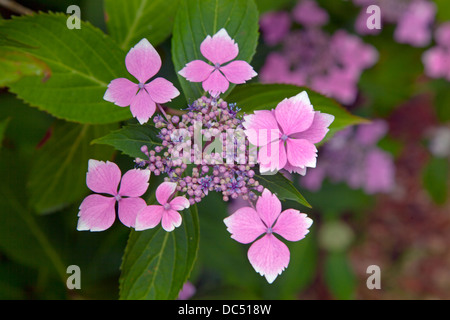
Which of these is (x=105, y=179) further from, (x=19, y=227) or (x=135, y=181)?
(x=19, y=227)

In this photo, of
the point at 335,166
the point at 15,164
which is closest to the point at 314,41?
the point at 335,166

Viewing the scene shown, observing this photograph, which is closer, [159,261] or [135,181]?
[135,181]

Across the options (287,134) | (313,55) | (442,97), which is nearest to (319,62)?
(313,55)

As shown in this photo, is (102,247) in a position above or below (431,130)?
below

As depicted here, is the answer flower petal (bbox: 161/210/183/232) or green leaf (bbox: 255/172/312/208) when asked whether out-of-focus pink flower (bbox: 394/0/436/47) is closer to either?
green leaf (bbox: 255/172/312/208)

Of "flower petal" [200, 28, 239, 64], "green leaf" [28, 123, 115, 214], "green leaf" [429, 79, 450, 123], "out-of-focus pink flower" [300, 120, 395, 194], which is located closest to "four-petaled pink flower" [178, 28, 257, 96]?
"flower petal" [200, 28, 239, 64]

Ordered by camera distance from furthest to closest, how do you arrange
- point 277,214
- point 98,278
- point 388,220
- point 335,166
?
point 388,220
point 335,166
point 98,278
point 277,214

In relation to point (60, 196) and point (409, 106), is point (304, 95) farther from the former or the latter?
point (409, 106)
